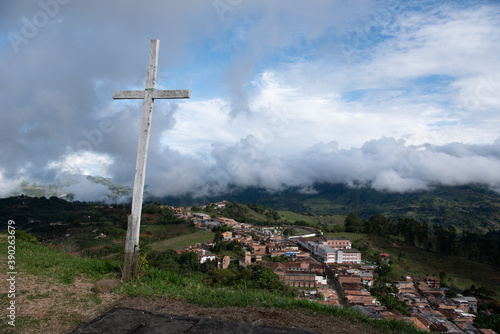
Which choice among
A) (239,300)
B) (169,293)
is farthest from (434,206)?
(169,293)

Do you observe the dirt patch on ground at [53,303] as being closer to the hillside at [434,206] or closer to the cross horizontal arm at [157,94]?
the cross horizontal arm at [157,94]

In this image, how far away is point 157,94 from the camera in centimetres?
539

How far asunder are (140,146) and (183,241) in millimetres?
50536

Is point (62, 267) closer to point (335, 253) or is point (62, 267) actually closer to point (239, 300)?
point (239, 300)

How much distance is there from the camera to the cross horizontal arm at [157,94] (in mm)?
5180

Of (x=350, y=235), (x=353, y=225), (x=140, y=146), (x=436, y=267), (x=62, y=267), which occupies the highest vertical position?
(x=140, y=146)

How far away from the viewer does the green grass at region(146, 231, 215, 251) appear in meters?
47.9

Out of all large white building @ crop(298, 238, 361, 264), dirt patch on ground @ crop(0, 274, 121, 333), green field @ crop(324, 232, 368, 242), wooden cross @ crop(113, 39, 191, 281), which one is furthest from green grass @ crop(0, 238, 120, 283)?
green field @ crop(324, 232, 368, 242)

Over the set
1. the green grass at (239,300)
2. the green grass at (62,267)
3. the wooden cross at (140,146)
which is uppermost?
the wooden cross at (140,146)

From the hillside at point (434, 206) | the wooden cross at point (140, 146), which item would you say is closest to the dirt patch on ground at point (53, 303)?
the wooden cross at point (140, 146)

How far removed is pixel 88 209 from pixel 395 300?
243 ft

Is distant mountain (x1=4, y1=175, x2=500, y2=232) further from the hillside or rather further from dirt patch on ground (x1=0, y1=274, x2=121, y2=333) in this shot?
dirt patch on ground (x1=0, y1=274, x2=121, y2=333)

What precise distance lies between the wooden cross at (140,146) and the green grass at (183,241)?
43.7m

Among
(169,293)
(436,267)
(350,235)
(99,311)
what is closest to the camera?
(99,311)
